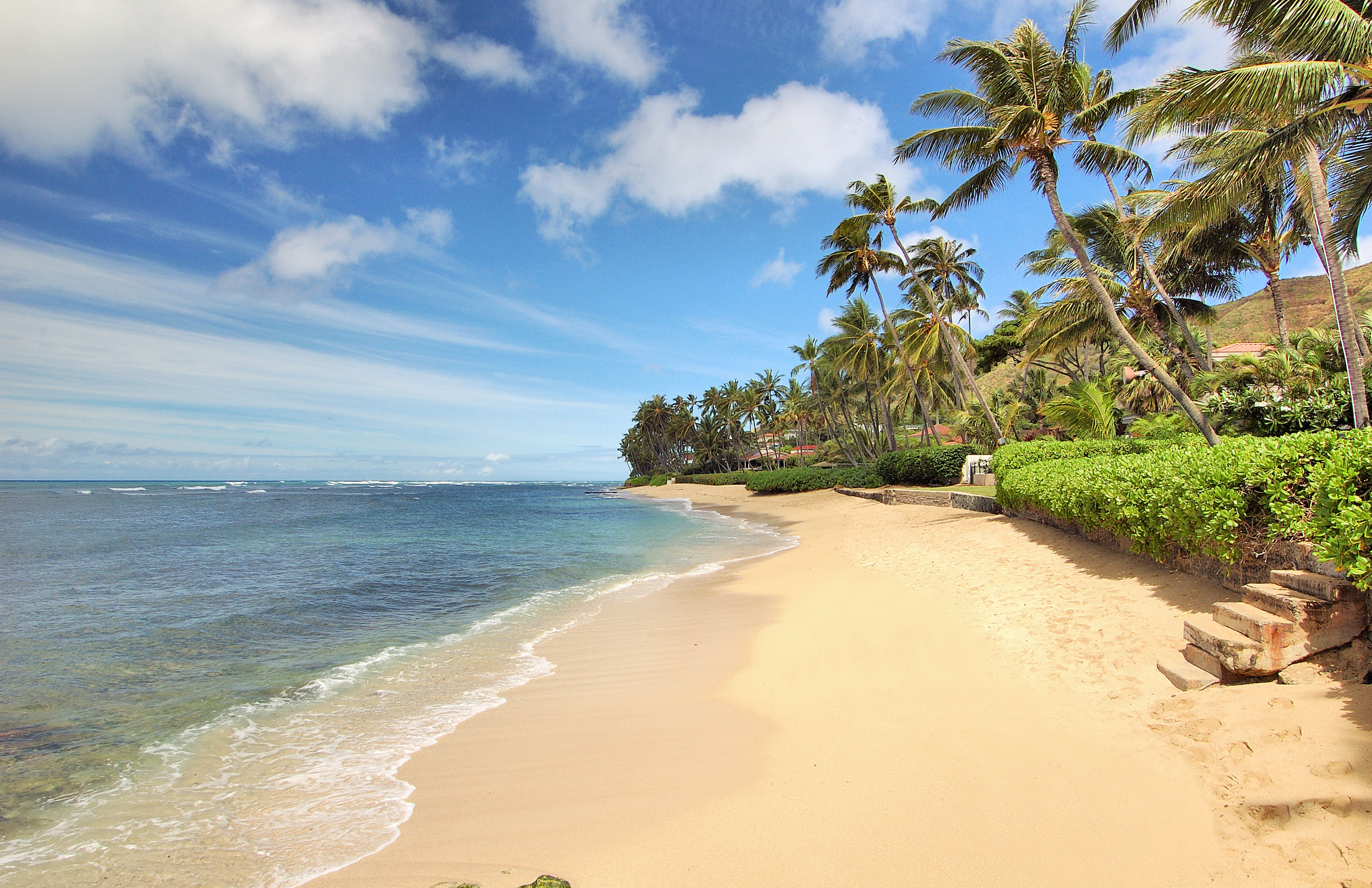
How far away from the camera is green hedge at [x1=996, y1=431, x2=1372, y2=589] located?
3936 mm

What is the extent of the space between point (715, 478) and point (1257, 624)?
60.6 meters

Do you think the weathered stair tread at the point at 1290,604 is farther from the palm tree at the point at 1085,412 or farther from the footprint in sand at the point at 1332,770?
the palm tree at the point at 1085,412

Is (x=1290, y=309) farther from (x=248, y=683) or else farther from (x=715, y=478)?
(x=248, y=683)

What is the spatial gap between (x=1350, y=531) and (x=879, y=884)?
Answer: 3.70m

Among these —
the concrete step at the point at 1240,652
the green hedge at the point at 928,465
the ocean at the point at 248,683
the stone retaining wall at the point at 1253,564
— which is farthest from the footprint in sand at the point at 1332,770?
the green hedge at the point at 928,465

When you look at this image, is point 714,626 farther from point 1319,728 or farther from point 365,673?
point 1319,728

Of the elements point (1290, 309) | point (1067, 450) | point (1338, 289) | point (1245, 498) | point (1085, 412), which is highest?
point (1290, 309)

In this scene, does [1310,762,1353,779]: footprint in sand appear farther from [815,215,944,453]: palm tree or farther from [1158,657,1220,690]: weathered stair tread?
[815,215,944,453]: palm tree

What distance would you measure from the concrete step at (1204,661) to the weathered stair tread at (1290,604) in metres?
0.50

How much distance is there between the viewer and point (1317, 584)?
13.2 feet

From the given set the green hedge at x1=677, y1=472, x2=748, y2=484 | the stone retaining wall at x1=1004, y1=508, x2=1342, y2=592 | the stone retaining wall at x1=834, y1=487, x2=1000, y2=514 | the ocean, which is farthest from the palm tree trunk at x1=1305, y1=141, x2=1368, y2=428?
the green hedge at x1=677, y1=472, x2=748, y2=484

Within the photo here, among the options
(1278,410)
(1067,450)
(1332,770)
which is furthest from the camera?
(1067,450)

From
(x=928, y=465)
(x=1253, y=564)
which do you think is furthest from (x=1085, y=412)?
(x=1253, y=564)

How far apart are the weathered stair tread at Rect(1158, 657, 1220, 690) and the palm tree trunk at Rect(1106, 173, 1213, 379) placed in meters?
13.0
